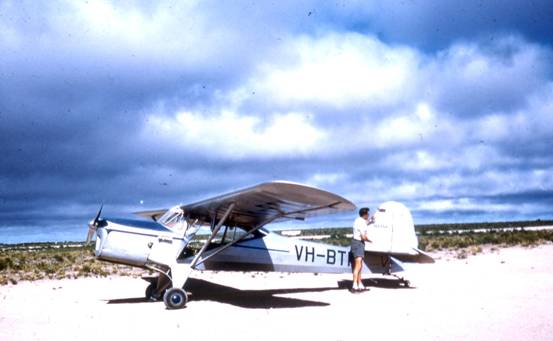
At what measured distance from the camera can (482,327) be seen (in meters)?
6.16

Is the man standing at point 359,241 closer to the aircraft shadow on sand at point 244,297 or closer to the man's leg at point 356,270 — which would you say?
the man's leg at point 356,270

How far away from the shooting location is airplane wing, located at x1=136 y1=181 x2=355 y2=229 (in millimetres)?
6820

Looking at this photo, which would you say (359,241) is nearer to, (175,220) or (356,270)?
(356,270)

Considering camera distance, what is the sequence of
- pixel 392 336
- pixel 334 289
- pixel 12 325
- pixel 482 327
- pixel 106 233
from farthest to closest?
pixel 334 289, pixel 106 233, pixel 12 325, pixel 482 327, pixel 392 336

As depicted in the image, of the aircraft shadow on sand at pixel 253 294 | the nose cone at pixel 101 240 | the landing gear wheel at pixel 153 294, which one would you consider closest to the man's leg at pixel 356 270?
the aircraft shadow on sand at pixel 253 294

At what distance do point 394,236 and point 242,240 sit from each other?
13.1 ft

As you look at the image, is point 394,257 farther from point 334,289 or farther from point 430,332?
point 430,332

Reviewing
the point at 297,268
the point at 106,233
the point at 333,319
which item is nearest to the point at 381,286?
the point at 297,268

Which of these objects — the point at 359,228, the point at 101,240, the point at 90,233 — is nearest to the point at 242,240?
the point at 359,228

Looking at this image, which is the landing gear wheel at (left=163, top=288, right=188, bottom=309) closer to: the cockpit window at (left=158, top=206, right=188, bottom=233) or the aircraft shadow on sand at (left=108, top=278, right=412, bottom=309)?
the aircraft shadow on sand at (left=108, top=278, right=412, bottom=309)

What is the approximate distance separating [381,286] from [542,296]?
3655mm

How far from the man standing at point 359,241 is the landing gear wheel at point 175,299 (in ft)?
13.5

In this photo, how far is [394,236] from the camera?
35.5ft

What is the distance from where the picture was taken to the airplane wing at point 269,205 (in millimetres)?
6820
